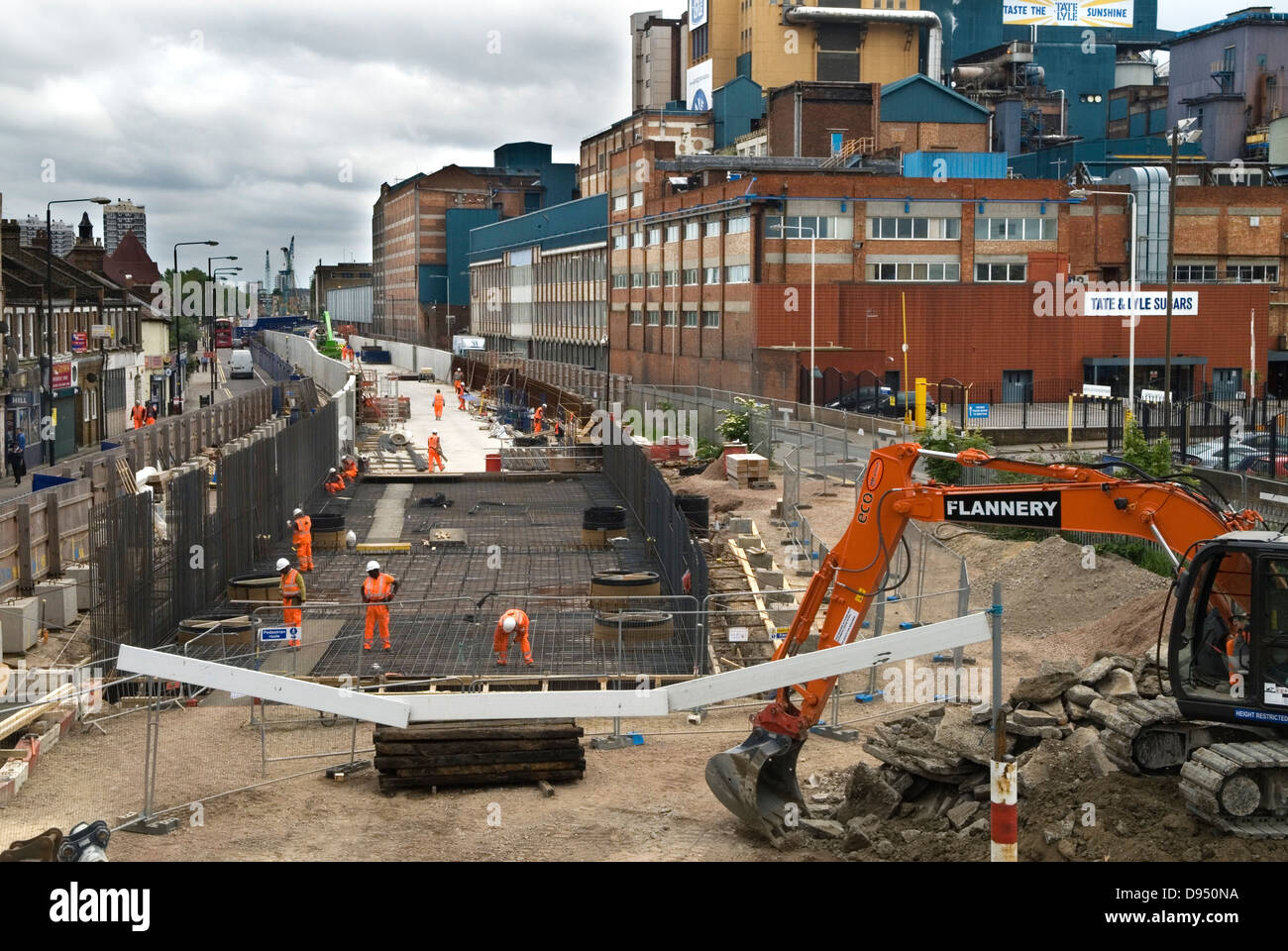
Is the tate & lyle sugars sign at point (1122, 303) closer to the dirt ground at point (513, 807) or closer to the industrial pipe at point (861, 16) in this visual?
the dirt ground at point (513, 807)

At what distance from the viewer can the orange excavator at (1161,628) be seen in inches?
431

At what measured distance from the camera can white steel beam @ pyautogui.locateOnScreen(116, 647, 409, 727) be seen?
1220 centimetres

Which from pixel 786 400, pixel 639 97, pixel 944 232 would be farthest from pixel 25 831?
pixel 639 97

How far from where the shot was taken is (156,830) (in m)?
13.3

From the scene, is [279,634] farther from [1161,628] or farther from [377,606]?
[1161,628]

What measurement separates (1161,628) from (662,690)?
447 centimetres

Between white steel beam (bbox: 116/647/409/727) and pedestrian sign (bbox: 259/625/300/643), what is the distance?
592 cm

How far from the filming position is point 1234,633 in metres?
11.4

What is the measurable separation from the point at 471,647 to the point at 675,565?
18.8ft

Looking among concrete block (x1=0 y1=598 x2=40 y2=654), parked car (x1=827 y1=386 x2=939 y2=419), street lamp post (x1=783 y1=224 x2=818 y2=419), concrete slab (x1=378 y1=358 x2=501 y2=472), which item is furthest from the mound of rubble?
parked car (x1=827 y1=386 x2=939 y2=419)

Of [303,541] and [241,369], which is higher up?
[241,369]

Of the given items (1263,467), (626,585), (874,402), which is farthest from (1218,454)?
(874,402)

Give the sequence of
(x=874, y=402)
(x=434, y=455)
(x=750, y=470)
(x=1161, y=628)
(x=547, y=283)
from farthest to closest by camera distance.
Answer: (x=547, y=283) → (x=874, y=402) → (x=434, y=455) → (x=750, y=470) → (x=1161, y=628)

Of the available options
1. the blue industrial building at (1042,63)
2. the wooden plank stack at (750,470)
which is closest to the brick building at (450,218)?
the blue industrial building at (1042,63)
